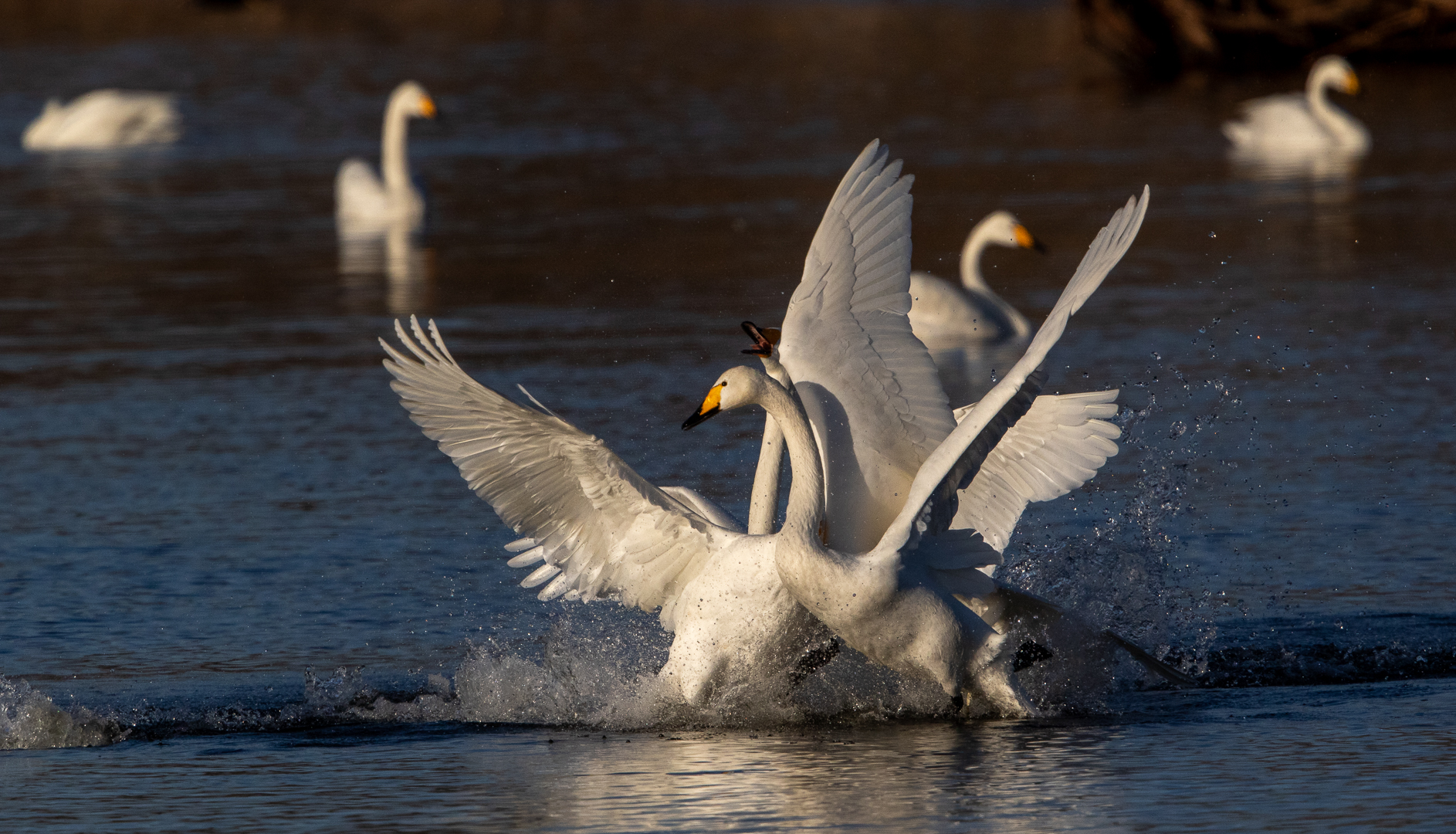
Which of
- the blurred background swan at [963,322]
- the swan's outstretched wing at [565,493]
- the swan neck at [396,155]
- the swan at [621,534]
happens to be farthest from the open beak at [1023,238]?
the swan's outstretched wing at [565,493]

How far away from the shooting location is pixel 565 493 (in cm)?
701

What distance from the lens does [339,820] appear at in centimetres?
550

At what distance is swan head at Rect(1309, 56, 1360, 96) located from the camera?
23.8 meters

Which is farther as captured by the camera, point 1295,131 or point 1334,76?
point 1334,76

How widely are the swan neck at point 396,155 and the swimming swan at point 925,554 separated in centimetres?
1310

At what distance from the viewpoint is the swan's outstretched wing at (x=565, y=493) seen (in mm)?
6785

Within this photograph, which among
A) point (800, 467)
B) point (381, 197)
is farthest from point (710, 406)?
point (381, 197)

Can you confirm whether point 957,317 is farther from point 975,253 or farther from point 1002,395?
point 1002,395

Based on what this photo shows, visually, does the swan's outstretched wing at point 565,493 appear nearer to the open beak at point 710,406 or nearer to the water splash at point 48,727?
the open beak at point 710,406

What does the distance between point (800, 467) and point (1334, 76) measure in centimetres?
1925

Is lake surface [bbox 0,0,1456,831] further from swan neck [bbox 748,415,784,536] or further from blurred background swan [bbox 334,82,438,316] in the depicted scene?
swan neck [bbox 748,415,784,536]

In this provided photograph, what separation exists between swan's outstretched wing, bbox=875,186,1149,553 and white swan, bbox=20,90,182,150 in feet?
68.2

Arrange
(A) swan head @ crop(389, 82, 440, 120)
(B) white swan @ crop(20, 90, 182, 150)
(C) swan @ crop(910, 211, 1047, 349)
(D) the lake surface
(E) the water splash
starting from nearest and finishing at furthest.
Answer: (D) the lake surface
(E) the water splash
(C) swan @ crop(910, 211, 1047, 349)
(A) swan head @ crop(389, 82, 440, 120)
(B) white swan @ crop(20, 90, 182, 150)

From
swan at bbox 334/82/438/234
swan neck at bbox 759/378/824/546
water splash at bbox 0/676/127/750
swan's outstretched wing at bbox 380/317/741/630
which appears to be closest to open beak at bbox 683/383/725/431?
swan neck at bbox 759/378/824/546
